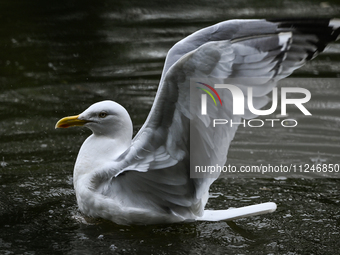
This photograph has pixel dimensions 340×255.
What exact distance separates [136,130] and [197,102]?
9.20 ft

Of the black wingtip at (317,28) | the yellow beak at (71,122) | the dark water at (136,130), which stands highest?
the black wingtip at (317,28)

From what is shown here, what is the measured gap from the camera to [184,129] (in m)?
4.03

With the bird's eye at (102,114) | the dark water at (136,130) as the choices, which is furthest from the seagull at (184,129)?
the dark water at (136,130)

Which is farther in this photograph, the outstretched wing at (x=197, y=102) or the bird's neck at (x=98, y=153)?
the bird's neck at (x=98, y=153)

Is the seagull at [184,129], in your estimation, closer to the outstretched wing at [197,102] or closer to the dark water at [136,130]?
the outstretched wing at [197,102]

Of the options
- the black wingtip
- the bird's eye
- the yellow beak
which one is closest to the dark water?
the yellow beak

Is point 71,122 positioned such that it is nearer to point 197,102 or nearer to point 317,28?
point 197,102

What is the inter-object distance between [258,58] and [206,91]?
0.39 meters

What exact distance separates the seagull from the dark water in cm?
21

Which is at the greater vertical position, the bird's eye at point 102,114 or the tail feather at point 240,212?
the bird's eye at point 102,114

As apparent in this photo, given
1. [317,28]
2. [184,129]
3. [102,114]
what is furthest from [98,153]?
[317,28]

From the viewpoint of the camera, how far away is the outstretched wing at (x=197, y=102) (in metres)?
3.71

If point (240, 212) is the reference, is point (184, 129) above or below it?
above

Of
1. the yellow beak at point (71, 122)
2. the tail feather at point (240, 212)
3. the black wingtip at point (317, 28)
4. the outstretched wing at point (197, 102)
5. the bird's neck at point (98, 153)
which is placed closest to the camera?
the outstretched wing at point (197, 102)
